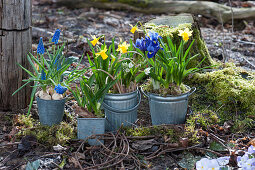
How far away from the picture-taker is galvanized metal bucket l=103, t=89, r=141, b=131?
2.82m

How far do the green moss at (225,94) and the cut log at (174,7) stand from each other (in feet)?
10.5

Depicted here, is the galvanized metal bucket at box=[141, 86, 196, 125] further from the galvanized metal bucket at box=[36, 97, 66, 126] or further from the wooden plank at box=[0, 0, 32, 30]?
the wooden plank at box=[0, 0, 32, 30]

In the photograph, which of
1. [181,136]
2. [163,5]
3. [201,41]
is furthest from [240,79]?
[163,5]

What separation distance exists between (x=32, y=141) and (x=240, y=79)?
2177 millimetres

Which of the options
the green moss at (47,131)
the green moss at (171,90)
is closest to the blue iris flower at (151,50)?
the green moss at (171,90)

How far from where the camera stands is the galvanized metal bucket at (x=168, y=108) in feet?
9.30

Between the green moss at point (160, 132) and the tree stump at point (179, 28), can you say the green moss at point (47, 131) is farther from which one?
the tree stump at point (179, 28)

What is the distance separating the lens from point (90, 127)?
2686mm

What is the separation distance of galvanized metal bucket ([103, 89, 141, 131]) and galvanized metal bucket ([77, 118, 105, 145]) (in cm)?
18

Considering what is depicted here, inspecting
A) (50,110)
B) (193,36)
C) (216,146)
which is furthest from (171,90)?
(193,36)

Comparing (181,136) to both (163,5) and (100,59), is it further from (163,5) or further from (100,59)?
(163,5)

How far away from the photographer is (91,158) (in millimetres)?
2547

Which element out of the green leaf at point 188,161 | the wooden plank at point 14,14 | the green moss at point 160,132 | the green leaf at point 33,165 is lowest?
the green leaf at point 33,165

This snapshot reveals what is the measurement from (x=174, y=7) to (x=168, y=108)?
16.2 ft
